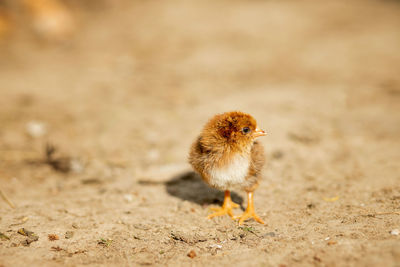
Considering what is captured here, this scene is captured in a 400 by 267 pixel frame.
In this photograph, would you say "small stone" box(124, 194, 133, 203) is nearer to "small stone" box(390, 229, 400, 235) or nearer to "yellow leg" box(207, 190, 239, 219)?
"yellow leg" box(207, 190, 239, 219)

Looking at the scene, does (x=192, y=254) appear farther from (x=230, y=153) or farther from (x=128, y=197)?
(x=128, y=197)

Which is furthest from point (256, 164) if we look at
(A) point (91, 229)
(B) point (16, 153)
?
(B) point (16, 153)

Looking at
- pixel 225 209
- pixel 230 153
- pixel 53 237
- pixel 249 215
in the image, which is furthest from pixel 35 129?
pixel 249 215

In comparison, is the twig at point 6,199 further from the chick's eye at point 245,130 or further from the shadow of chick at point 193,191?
the chick's eye at point 245,130

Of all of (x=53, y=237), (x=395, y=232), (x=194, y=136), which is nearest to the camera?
(x=395, y=232)

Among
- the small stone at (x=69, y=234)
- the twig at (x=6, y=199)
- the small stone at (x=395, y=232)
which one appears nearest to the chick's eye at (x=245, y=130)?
the small stone at (x=395, y=232)

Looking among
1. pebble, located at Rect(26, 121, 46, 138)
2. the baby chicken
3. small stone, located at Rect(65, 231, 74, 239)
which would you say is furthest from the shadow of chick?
pebble, located at Rect(26, 121, 46, 138)

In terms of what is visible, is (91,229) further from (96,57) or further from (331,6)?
(331,6)
